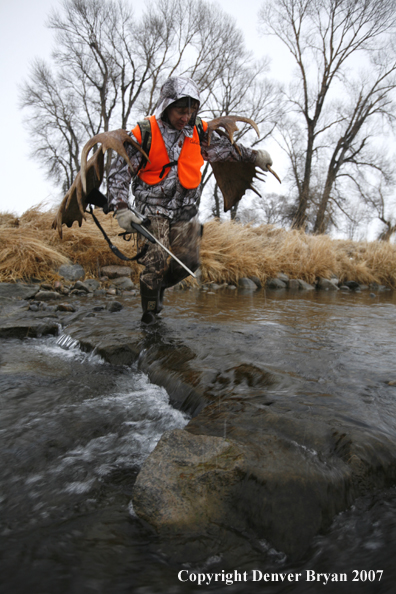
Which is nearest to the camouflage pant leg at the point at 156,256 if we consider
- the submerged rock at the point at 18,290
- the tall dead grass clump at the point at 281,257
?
the submerged rock at the point at 18,290

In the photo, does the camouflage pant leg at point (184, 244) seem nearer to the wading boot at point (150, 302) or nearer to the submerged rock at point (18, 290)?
the wading boot at point (150, 302)

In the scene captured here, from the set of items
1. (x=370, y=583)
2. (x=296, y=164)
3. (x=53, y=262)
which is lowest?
(x=370, y=583)

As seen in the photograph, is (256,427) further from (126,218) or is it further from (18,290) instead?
(18,290)

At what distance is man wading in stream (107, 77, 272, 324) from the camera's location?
3311 millimetres

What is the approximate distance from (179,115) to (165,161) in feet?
1.32

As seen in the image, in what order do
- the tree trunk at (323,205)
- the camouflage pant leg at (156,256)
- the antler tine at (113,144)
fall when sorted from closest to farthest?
the antler tine at (113,144)
the camouflage pant leg at (156,256)
the tree trunk at (323,205)

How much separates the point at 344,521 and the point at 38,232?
7.09 m

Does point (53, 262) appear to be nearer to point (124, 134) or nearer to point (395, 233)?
point (124, 134)

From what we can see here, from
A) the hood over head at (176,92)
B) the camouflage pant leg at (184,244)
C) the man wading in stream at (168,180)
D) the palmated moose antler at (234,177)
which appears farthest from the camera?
the palmated moose antler at (234,177)

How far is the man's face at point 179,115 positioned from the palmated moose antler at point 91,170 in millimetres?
449

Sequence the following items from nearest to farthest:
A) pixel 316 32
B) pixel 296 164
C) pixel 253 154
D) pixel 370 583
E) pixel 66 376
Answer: pixel 370 583, pixel 66 376, pixel 253 154, pixel 316 32, pixel 296 164

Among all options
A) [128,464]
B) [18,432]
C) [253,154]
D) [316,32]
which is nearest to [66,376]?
[18,432]

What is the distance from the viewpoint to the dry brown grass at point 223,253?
6.52 m

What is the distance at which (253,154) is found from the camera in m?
3.97
